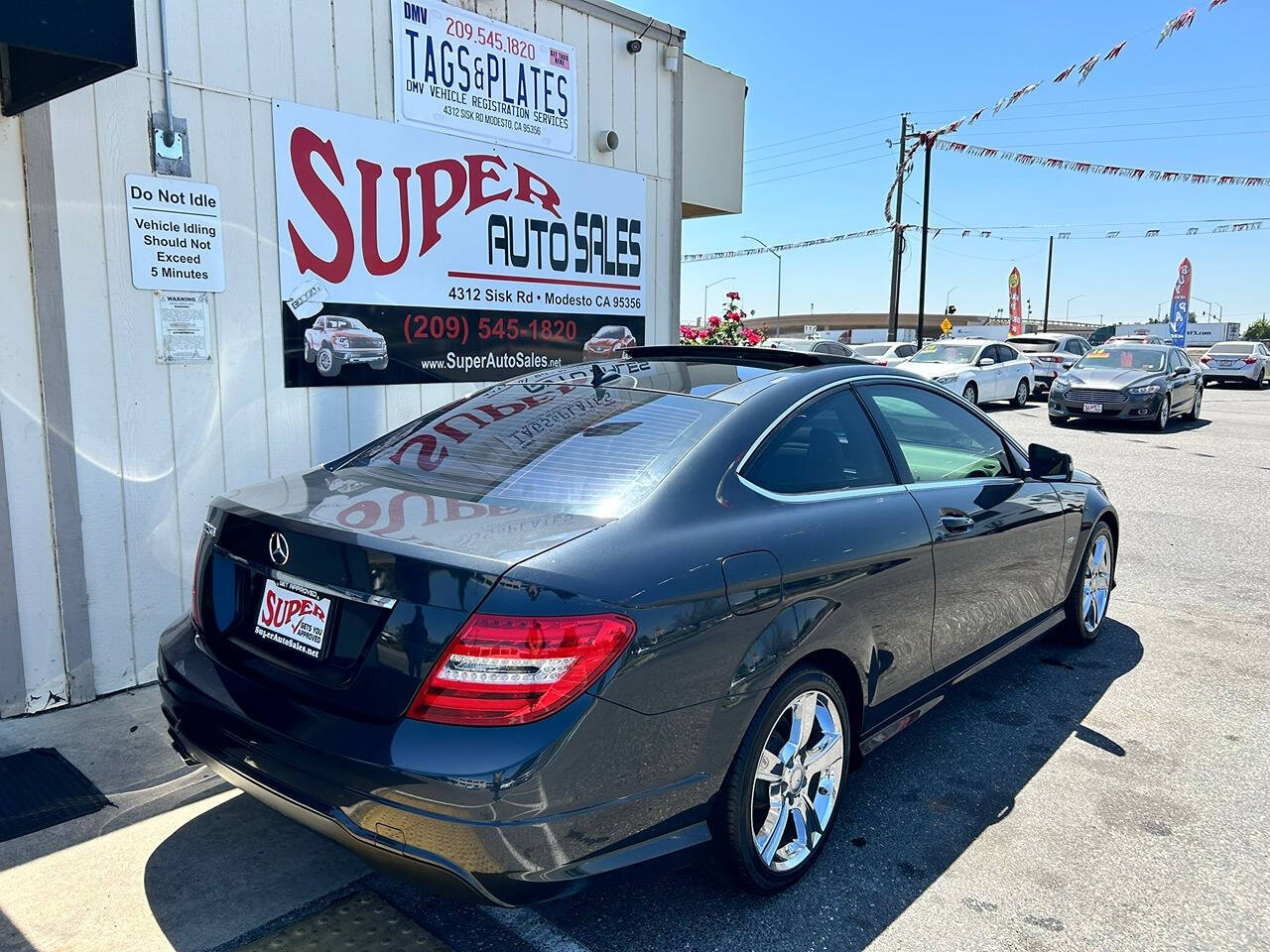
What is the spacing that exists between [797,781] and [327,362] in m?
3.46

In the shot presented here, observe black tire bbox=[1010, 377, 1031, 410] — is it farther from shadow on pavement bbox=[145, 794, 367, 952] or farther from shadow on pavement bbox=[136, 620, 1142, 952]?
shadow on pavement bbox=[145, 794, 367, 952]

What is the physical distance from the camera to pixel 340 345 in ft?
16.6

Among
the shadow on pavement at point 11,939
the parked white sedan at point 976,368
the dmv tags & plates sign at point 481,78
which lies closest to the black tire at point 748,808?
the shadow on pavement at point 11,939

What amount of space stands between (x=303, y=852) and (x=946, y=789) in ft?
7.52

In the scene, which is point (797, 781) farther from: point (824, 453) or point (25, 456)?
point (25, 456)

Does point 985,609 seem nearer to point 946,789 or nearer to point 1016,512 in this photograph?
point 1016,512

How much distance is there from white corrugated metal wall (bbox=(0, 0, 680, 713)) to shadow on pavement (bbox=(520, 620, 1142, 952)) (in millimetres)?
2692

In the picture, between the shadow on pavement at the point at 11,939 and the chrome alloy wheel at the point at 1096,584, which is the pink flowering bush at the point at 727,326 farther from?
the shadow on pavement at the point at 11,939

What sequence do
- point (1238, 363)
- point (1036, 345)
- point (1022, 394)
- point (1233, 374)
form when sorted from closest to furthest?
point (1022, 394) < point (1036, 345) < point (1238, 363) < point (1233, 374)

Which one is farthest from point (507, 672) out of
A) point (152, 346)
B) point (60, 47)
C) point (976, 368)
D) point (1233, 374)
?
point (1233, 374)

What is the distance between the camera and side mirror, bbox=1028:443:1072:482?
4.29 metres

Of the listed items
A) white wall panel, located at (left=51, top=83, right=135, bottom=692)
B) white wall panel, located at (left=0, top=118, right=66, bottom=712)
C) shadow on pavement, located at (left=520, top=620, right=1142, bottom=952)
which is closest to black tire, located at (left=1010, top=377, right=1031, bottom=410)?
shadow on pavement, located at (left=520, top=620, right=1142, bottom=952)

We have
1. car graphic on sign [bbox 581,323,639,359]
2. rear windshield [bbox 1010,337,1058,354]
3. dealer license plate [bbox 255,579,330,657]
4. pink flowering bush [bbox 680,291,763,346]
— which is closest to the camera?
dealer license plate [bbox 255,579,330,657]

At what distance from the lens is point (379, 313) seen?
5.23 m
